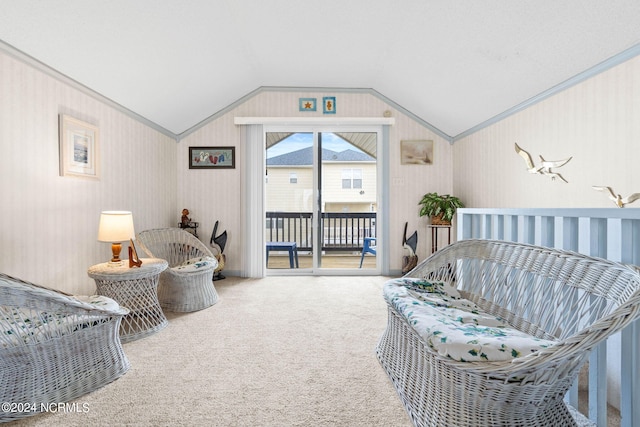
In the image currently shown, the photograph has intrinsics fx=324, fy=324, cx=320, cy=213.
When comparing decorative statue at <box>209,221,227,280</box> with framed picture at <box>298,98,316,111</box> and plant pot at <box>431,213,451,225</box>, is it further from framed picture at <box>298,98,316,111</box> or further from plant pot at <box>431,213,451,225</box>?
plant pot at <box>431,213,451,225</box>

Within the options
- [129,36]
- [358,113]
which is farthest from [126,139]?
[358,113]

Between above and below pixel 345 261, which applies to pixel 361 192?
above

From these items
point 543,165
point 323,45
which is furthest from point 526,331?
point 323,45

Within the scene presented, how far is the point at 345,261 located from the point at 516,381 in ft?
12.5

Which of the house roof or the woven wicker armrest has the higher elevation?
the house roof

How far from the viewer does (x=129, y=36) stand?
8.14 ft

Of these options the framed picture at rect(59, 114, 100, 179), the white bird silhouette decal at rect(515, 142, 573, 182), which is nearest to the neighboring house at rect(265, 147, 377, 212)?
the white bird silhouette decal at rect(515, 142, 573, 182)

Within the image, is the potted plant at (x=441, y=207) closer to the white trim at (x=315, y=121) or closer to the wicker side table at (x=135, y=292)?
the white trim at (x=315, y=121)

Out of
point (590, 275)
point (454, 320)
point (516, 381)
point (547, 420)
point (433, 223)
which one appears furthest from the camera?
point (433, 223)

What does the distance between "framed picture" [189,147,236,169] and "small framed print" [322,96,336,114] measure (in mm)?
1406

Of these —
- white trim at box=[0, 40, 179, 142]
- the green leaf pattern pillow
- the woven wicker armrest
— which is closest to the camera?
the green leaf pattern pillow

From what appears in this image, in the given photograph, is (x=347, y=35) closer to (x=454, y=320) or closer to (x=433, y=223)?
(x=433, y=223)

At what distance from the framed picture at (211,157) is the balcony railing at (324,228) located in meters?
0.94

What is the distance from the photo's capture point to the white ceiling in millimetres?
2117
